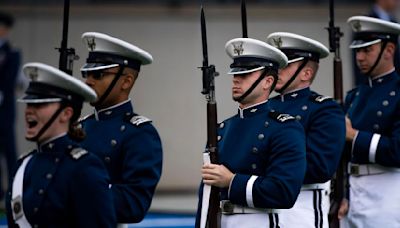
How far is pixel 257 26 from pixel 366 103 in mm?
5800

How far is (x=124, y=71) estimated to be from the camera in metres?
5.36

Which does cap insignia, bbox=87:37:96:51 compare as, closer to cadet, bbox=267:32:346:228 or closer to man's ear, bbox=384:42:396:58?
cadet, bbox=267:32:346:228

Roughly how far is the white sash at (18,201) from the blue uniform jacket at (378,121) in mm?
2566

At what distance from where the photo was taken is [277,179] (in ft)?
17.2

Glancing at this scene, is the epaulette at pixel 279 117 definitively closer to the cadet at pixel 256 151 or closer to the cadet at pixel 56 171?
the cadet at pixel 256 151

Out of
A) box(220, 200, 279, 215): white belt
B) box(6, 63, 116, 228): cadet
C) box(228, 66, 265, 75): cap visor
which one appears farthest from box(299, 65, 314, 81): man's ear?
box(6, 63, 116, 228): cadet

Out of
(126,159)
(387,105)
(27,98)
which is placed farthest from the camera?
(387,105)

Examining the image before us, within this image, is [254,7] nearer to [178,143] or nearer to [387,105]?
[178,143]

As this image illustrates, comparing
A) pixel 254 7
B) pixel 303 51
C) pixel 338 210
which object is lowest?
pixel 338 210

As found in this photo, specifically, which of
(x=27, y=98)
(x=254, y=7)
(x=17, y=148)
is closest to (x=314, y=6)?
(x=254, y=7)

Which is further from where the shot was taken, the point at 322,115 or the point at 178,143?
the point at 178,143

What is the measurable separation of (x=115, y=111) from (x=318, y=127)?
1255 millimetres

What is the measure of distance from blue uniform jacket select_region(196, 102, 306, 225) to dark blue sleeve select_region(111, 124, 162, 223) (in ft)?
1.42

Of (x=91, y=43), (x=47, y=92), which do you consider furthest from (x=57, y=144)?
(x=91, y=43)
